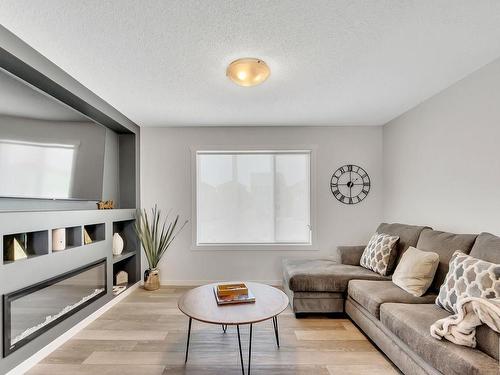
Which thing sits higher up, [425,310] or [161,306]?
[425,310]

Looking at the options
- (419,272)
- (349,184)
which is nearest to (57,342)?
(419,272)

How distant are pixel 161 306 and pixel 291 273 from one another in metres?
1.61

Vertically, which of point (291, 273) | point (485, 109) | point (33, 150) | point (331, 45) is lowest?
point (291, 273)

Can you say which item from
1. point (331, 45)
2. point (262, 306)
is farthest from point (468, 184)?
point (262, 306)

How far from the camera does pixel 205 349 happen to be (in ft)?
8.00

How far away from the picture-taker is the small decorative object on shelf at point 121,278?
387 cm

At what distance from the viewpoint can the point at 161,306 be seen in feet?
11.2

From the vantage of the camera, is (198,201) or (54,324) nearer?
(54,324)

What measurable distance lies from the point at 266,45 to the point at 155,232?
309 centimetres

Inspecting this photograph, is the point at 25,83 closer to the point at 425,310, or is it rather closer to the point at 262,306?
the point at 262,306

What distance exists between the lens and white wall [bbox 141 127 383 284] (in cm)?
422

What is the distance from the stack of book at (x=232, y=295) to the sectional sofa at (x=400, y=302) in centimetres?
85

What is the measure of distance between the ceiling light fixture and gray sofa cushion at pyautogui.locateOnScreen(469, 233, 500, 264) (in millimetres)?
2108

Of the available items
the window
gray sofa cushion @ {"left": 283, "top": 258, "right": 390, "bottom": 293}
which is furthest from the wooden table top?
the window
